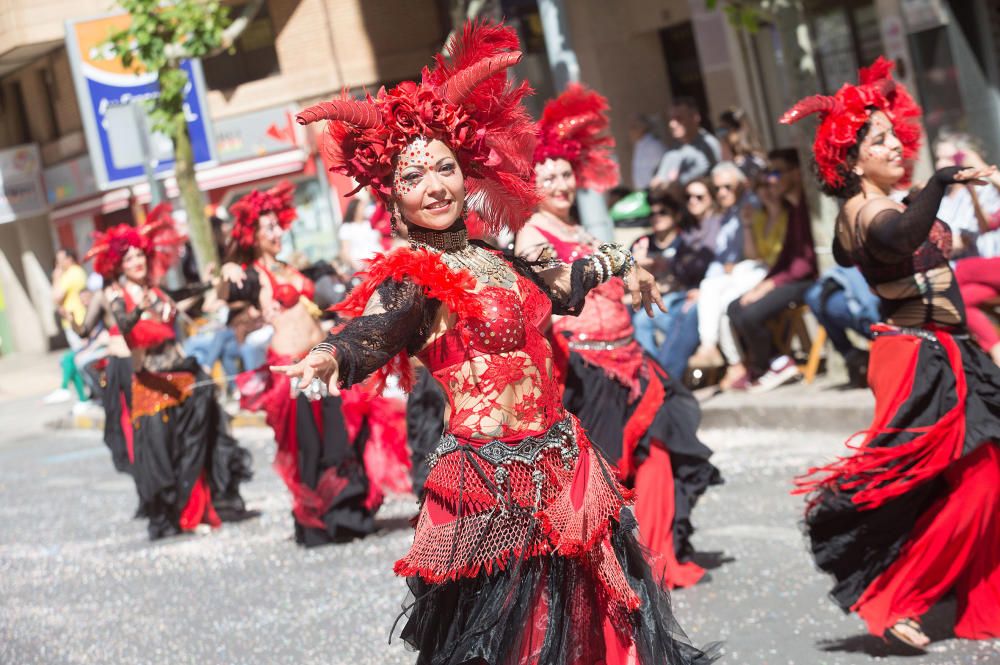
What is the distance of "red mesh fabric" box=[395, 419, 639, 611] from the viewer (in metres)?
4.23

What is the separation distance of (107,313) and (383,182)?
25.0 ft

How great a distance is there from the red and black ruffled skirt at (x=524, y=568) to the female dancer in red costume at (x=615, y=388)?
234 cm

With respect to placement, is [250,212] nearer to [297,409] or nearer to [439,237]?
[297,409]

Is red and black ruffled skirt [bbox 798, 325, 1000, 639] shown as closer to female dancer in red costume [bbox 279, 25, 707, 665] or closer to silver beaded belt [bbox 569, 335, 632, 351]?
female dancer in red costume [bbox 279, 25, 707, 665]

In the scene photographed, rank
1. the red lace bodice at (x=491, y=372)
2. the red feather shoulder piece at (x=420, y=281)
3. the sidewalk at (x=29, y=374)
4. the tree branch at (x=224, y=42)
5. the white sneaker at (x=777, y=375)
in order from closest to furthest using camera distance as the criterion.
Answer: the red feather shoulder piece at (x=420, y=281), the red lace bodice at (x=491, y=372), the white sneaker at (x=777, y=375), the tree branch at (x=224, y=42), the sidewalk at (x=29, y=374)

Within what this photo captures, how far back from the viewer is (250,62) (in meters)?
29.1

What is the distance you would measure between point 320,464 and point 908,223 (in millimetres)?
4716

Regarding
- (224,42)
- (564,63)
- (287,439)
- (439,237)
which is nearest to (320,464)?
(287,439)

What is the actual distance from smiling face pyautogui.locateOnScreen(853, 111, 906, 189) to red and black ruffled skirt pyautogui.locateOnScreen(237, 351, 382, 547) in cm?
423

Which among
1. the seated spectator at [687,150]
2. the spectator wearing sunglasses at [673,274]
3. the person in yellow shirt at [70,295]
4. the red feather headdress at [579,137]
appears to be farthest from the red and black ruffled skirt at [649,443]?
the person in yellow shirt at [70,295]

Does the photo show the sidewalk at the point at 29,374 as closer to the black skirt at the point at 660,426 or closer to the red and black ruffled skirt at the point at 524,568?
the black skirt at the point at 660,426

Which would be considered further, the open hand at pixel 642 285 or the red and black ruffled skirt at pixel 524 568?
the open hand at pixel 642 285

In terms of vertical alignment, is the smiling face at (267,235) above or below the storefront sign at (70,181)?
below

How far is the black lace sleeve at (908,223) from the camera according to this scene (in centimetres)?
520
